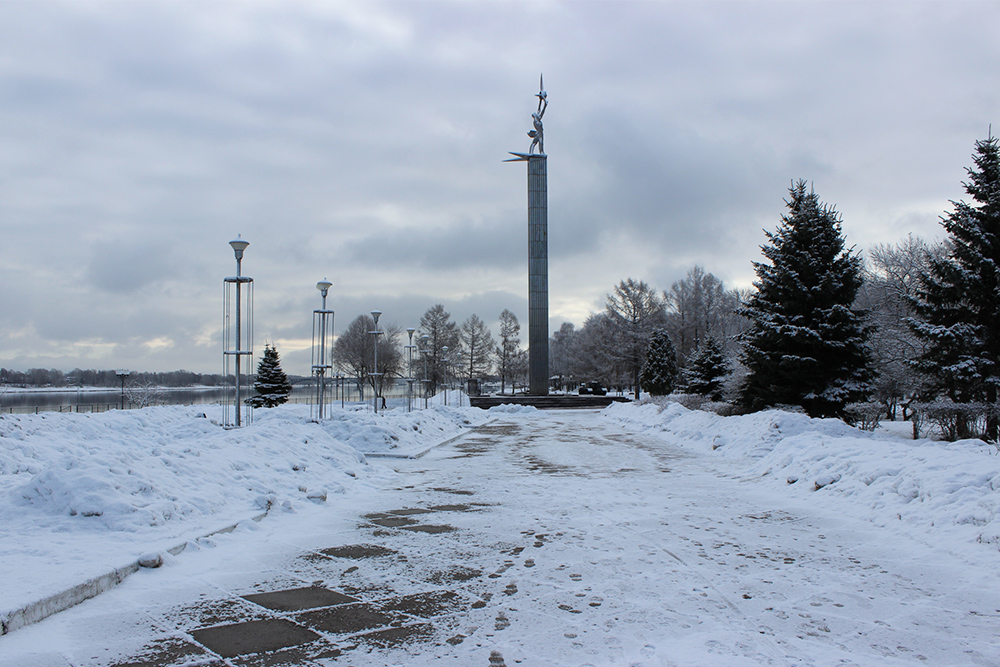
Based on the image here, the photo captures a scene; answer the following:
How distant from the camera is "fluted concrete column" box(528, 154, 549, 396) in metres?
49.4

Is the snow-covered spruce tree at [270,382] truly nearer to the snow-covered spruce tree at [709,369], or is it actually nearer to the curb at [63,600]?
the snow-covered spruce tree at [709,369]

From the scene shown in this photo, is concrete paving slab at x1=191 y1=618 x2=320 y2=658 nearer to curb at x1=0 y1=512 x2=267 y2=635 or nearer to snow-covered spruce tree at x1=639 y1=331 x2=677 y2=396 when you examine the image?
curb at x1=0 y1=512 x2=267 y2=635

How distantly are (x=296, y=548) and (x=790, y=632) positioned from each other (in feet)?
16.0

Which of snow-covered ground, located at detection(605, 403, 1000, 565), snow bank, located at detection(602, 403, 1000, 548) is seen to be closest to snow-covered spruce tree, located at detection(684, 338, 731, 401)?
snow bank, located at detection(602, 403, 1000, 548)

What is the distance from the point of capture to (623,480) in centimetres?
1119

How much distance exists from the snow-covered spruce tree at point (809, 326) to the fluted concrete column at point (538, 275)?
2922 centimetres

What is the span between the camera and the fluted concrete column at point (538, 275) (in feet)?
162

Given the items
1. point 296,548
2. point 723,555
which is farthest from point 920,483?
point 296,548

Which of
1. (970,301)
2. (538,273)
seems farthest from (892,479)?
(538,273)

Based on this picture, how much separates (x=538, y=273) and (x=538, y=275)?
17 cm

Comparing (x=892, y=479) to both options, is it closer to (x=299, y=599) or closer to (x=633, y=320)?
(x=299, y=599)

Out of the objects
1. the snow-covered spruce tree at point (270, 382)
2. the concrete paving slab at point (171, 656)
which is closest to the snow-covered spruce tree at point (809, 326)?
the concrete paving slab at point (171, 656)

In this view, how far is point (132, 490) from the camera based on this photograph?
700 cm

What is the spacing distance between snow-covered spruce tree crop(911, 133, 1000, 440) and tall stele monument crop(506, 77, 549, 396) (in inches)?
1320
